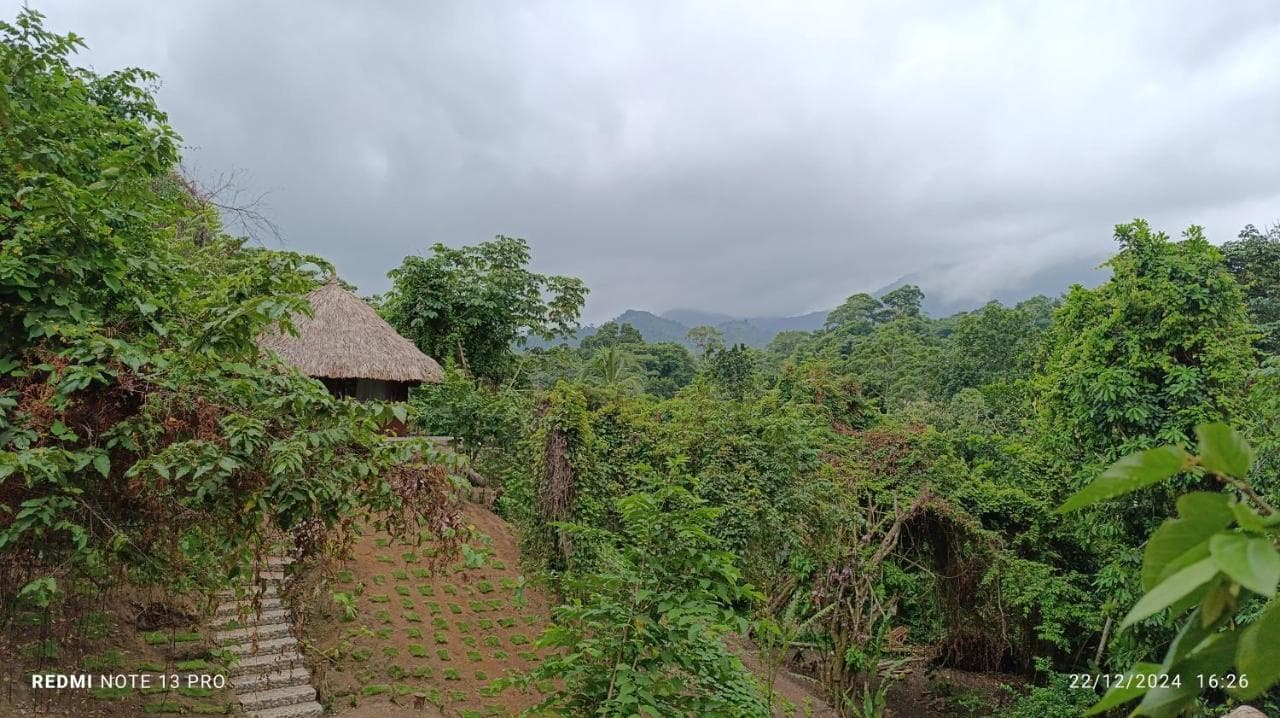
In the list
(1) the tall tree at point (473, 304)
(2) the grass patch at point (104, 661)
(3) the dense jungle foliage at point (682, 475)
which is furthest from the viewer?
(1) the tall tree at point (473, 304)

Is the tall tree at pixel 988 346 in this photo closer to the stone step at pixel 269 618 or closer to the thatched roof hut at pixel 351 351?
the thatched roof hut at pixel 351 351

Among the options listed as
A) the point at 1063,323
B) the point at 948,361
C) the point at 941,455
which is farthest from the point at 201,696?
the point at 948,361

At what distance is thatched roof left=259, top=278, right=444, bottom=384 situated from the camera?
11555 mm

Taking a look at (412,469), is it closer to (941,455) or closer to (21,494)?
(21,494)

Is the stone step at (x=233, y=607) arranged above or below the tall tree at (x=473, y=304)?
below

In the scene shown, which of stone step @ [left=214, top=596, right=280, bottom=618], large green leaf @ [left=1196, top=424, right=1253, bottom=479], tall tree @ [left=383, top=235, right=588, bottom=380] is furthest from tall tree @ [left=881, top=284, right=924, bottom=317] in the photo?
large green leaf @ [left=1196, top=424, right=1253, bottom=479]

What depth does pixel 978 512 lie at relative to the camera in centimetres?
784

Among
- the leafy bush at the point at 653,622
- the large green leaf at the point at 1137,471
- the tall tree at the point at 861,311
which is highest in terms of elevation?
the tall tree at the point at 861,311

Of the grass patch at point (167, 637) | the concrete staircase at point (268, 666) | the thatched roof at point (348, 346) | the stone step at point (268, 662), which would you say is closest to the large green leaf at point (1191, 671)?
the concrete staircase at point (268, 666)

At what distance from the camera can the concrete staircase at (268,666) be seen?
207 inches

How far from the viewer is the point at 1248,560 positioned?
1.54ft

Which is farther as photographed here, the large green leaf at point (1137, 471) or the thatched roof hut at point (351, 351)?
the thatched roof hut at point (351, 351)

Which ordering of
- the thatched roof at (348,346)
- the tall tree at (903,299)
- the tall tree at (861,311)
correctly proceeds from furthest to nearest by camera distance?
the tall tree at (861,311) → the tall tree at (903,299) → the thatched roof at (348,346)

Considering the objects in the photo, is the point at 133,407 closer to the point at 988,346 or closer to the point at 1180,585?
the point at 1180,585
